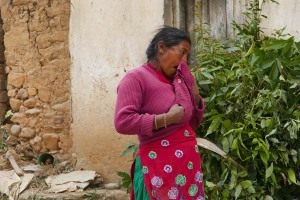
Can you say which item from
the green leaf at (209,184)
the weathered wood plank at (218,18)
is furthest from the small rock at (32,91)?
the green leaf at (209,184)

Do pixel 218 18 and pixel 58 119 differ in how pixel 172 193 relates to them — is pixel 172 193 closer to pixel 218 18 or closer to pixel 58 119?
pixel 218 18

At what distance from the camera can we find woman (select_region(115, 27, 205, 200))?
289cm

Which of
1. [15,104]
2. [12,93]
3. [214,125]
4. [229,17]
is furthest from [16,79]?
[214,125]

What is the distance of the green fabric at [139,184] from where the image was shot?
3064 millimetres

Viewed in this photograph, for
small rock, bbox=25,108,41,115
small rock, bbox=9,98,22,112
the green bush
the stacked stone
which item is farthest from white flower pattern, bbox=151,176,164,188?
the stacked stone

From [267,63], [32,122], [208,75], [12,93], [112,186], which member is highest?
[267,63]

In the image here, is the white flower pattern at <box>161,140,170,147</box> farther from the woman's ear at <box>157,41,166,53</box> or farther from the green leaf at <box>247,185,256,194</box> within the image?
the green leaf at <box>247,185,256,194</box>

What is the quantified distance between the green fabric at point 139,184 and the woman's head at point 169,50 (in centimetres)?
52

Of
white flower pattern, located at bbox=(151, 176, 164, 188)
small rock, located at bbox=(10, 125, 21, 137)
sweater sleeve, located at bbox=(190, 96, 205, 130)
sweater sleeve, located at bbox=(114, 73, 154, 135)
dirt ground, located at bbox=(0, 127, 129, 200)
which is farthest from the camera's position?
small rock, located at bbox=(10, 125, 21, 137)

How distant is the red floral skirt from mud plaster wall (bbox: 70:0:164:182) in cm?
205

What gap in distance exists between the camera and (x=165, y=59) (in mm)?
3061

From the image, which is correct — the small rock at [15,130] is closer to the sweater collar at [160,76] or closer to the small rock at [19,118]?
the small rock at [19,118]

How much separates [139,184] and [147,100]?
18.8 inches

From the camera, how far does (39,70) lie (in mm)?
5770
